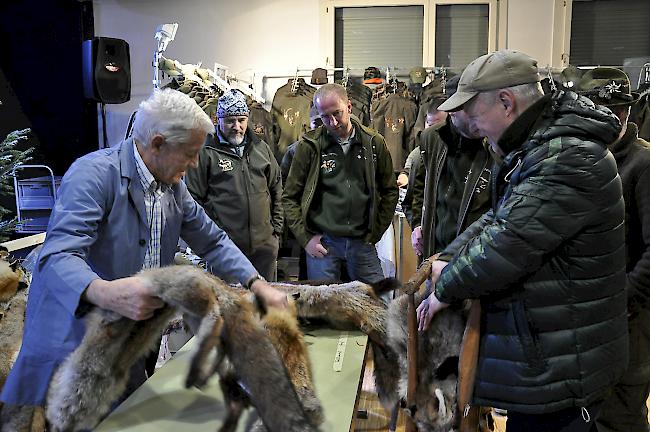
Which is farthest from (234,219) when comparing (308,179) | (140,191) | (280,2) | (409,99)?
(280,2)

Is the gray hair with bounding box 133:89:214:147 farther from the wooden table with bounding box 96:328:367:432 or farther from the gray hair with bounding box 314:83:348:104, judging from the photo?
the gray hair with bounding box 314:83:348:104

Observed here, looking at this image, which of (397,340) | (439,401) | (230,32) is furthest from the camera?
(230,32)

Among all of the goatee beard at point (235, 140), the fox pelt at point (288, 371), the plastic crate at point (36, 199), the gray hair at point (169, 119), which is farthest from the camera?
the plastic crate at point (36, 199)

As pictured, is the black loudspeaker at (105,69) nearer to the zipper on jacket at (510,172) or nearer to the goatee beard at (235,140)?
the goatee beard at (235,140)

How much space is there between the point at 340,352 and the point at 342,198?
4.62 ft

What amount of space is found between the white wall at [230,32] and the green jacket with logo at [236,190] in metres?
2.66

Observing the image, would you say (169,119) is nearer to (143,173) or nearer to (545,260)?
(143,173)

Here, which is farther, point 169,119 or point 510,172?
point 169,119

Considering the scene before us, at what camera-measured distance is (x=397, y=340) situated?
2031mm

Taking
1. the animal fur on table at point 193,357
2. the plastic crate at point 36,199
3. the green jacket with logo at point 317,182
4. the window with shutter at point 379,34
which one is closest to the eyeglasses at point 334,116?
the green jacket with logo at point 317,182

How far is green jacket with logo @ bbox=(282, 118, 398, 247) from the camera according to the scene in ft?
11.0

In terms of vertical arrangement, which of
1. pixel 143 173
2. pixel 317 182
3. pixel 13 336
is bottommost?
pixel 13 336

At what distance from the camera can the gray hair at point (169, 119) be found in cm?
165

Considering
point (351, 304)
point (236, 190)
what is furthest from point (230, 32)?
point (351, 304)
